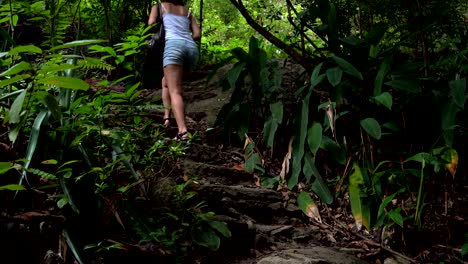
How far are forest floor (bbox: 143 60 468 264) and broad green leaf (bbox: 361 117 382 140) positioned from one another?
628 millimetres

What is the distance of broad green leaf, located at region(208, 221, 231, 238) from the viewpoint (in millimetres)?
2473

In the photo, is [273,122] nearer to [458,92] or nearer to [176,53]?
[458,92]

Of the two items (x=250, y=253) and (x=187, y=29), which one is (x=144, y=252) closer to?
(x=250, y=253)

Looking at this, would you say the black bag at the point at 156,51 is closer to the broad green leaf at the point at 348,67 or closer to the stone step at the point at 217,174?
the stone step at the point at 217,174

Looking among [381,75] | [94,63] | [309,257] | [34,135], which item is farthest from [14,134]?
[381,75]

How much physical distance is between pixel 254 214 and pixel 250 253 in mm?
596

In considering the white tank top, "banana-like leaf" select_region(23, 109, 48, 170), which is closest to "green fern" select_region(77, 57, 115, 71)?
"banana-like leaf" select_region(23, 109, 48, 170)

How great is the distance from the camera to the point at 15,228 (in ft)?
6.44

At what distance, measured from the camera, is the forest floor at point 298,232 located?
272 cm

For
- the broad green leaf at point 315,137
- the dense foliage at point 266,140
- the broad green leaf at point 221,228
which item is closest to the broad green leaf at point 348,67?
the dense foliage at point 266,140

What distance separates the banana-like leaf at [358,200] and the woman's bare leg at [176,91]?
180 cm

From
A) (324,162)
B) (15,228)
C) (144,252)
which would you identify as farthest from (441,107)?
(15,228)

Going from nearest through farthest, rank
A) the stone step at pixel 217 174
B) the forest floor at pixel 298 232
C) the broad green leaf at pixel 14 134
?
the broad green leaf at pixel 14 134, the forest floor at pixel 298 232, the stone step at pixel 217 174

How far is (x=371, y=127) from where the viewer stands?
295 cm
